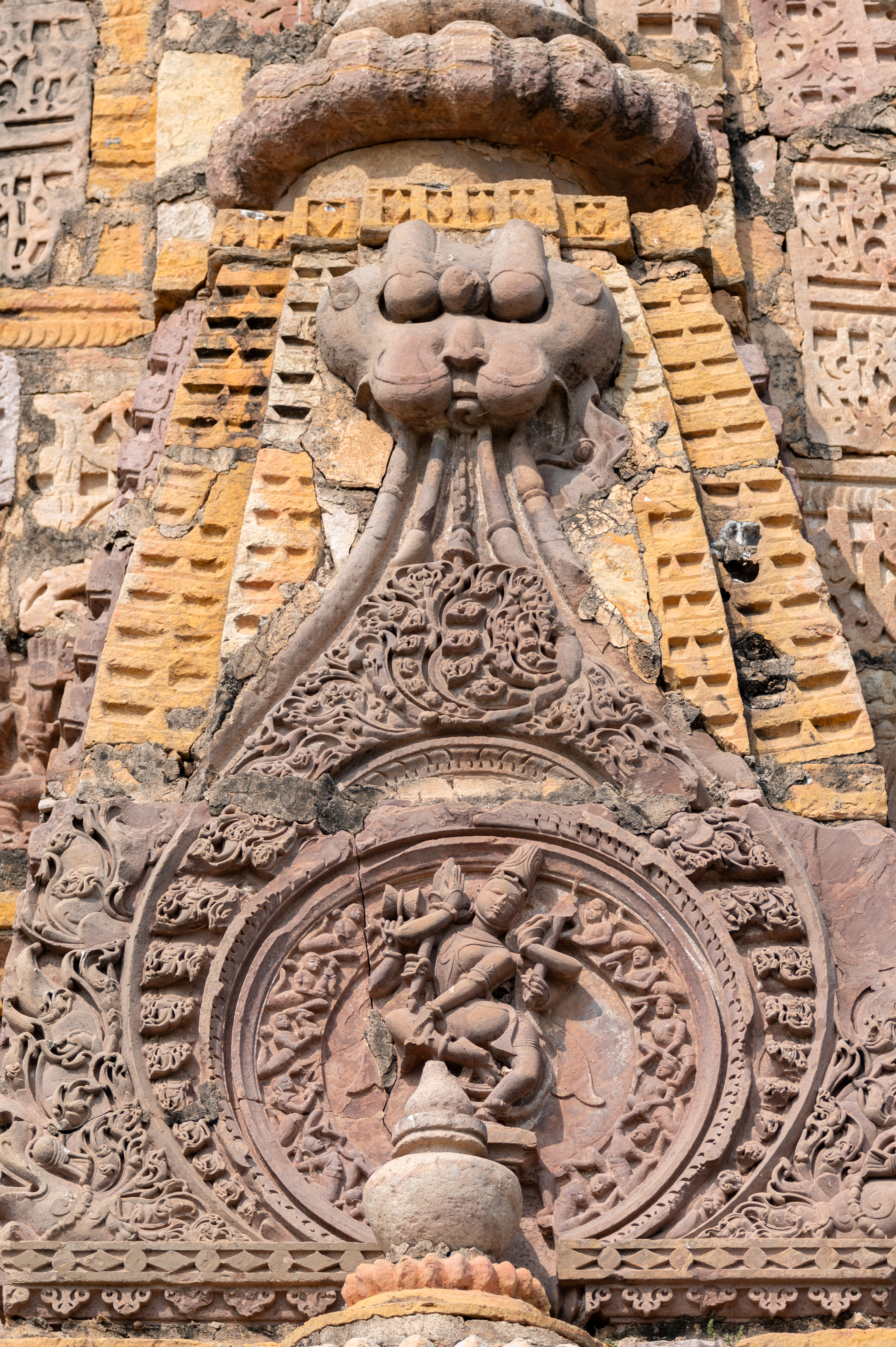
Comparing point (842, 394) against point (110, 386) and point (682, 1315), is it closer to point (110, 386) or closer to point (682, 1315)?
point (110, 386)

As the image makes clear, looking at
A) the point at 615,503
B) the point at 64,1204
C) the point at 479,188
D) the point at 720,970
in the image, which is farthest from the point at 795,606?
the point at 64,1204

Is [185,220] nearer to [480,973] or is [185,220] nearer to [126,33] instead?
[126,33]

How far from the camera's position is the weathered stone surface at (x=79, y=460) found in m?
7.19

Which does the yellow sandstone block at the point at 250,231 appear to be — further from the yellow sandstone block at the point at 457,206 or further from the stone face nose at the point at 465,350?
the stone face nose at the point at 465,350

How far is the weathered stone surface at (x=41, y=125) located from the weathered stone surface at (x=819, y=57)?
2716 mm

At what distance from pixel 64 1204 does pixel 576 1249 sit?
1.22 meters

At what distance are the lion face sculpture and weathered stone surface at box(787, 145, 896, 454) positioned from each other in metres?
1.25

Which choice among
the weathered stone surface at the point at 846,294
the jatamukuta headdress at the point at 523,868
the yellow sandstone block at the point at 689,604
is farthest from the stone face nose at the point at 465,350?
the weathered stone surface at the point at 846,294

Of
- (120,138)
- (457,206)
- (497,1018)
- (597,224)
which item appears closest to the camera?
(497,1018)

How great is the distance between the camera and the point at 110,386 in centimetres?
743

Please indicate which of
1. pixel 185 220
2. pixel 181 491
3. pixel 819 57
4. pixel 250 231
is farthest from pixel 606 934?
pixel 819 57

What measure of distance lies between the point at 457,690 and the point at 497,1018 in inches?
37.6

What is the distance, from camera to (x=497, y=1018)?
16.8ft

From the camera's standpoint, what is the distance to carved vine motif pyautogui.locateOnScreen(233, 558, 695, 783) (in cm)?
552
